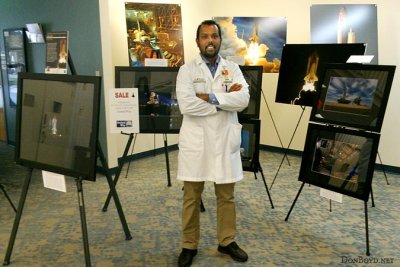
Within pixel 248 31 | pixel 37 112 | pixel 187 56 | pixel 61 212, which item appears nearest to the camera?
pixel 37 112

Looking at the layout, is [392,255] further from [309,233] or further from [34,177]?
[34,177]

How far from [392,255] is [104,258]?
198 centimetres

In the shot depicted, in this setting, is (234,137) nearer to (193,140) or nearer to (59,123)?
(193,140)

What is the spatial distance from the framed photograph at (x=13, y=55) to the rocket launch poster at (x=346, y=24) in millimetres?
3839

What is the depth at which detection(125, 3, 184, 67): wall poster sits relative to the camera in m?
4.65

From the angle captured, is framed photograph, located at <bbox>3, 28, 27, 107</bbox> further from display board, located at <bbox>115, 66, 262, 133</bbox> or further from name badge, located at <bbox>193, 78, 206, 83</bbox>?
name badge, located at <bbox>193, 78, 206, 83</bbox>

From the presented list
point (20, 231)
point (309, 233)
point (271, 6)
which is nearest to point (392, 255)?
point (309, 233)

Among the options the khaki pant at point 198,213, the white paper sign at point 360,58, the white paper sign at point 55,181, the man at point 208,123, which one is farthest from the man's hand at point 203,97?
the white paper sign at point 360,58

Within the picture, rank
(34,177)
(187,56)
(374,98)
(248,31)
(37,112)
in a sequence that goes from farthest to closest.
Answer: (187,56) < (248,31) < (34,177) < (374,98) < (37,112)

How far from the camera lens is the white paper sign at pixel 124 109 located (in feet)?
9.57

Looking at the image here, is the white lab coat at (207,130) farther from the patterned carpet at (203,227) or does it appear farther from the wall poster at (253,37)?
the wall poster at (253,37)

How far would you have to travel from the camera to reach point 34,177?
436cm

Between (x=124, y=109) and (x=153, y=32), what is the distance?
7.19 feet

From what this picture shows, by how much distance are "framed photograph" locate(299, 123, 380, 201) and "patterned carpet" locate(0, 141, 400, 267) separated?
0.44 m
